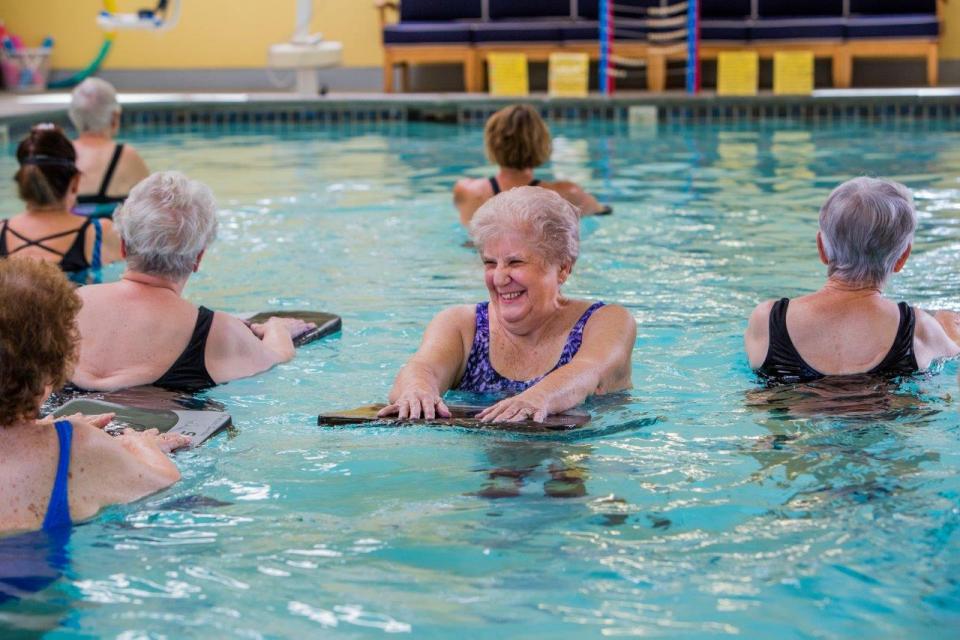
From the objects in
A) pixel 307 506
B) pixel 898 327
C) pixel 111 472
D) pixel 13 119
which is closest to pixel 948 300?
pixel 898 327

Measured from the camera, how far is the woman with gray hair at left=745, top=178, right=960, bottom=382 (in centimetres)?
443

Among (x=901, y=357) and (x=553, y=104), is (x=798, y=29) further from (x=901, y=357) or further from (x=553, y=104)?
(x=901, y=357)

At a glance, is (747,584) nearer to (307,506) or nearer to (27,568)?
(307,506)

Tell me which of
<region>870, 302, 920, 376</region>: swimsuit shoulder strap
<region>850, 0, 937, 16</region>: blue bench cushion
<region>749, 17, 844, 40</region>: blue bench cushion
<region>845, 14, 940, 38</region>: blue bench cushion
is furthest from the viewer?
<region>850, 0, 937, 16</region>: blue bench cushion

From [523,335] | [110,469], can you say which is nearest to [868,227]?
[523,335]

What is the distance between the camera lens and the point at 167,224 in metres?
4.56

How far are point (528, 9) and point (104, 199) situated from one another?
8279 mm

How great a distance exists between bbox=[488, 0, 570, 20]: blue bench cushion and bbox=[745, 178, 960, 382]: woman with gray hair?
11.4 m

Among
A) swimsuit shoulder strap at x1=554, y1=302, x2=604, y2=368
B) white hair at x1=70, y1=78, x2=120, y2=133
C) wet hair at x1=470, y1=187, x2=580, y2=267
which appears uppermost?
white hair at x1=70, y1=78, x2=120, y2=133

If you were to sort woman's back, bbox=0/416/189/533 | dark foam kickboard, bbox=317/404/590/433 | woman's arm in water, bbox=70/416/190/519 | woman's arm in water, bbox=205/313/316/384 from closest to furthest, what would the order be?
woman's back, bbox=0/416/189/533
woman's arm in water, bbox=70/416/190/519
dark foam kickboard, bbox=317/404/590/433
woman's arm in water, bbox=205/313/316/384

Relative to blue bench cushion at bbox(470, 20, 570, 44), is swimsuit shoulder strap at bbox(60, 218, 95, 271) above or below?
below

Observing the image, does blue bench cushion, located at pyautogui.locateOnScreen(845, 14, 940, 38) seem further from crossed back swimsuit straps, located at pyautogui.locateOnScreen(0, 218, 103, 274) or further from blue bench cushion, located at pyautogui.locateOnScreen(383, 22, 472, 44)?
crossed back swimsuit straps, located at pyautogui.locateOnScreen(0, 218, 103, 274)

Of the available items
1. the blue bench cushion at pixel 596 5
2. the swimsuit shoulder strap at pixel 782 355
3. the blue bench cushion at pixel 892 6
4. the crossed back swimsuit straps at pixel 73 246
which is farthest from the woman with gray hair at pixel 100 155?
the blue bench cushion at pixel 892 6

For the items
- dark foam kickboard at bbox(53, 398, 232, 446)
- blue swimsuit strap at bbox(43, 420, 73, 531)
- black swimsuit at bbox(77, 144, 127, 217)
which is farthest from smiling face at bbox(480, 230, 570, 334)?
black swimsuit at bbox(77, 144, 127, 217)
